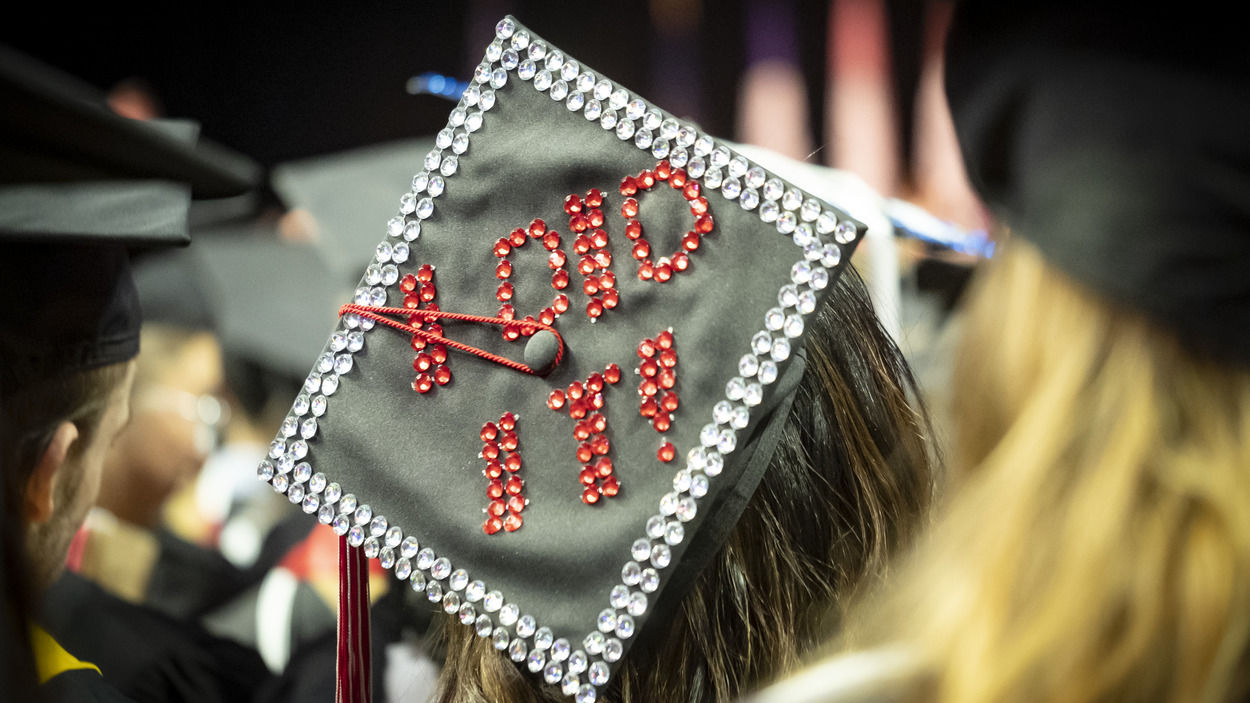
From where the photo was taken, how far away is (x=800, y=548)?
839 millimetres

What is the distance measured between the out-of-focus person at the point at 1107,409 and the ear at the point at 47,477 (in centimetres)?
85

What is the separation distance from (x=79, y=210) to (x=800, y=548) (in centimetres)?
84

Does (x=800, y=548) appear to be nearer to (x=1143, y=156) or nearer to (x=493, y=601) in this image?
(x=493, y=601)

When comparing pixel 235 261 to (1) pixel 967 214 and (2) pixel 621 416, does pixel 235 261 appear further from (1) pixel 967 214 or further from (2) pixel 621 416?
(1) pixel 967 214

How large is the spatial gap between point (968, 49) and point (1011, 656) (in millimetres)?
393

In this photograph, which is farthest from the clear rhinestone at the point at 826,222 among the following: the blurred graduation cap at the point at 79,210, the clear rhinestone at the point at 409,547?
the blurred graduation cap at the point at 79,210

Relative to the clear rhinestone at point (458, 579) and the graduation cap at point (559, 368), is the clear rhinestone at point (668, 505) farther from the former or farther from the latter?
the clear rhinestone at point (458, 579)

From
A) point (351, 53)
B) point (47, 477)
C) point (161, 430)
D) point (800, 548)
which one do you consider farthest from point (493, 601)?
point (351, 53)

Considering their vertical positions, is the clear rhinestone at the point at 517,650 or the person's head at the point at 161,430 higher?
the clear rhinestone at the point at 517,650

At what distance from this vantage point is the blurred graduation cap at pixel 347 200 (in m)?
2.20

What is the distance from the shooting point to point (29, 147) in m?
0.79

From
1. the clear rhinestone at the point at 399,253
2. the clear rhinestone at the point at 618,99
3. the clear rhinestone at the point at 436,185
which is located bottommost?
the clear rhinestone at the point at 399,253

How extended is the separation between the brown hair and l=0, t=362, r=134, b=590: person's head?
503mm

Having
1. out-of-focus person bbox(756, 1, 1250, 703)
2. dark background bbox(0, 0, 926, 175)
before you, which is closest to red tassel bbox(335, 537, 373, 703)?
out-of-focus person bbox(756, 1, 1250, 703)
